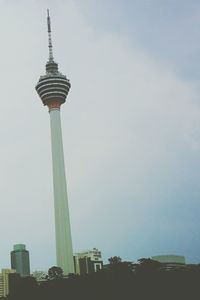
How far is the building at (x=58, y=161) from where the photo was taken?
16025cm

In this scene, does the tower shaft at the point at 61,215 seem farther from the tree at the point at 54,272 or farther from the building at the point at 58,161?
the tree at the point at 54,272

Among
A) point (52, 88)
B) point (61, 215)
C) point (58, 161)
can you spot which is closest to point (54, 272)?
point (61, 215)

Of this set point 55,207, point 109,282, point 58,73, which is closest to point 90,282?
point 109,282

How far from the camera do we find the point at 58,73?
566 ft

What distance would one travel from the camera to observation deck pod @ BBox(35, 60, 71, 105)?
544ft

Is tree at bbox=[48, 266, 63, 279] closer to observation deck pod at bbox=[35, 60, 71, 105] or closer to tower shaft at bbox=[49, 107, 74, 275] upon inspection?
tower shaft at bbox=[49, 107, 74, 275]

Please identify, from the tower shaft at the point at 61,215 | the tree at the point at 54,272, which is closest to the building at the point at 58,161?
the tower shaft at the point at 61,215

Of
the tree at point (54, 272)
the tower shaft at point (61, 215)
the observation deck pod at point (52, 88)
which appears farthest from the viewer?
the observation deck pod at point (52, 88)

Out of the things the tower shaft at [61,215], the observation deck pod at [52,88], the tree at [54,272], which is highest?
the observation deck pod at [52,88]

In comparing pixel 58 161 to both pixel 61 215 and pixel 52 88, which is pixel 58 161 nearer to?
pixel 61 215

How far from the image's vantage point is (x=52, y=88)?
16588 cm

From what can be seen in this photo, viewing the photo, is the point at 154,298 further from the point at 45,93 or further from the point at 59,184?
the point at 45,93

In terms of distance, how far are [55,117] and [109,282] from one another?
84.4 meters

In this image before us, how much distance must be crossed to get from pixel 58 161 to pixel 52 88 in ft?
79.9
